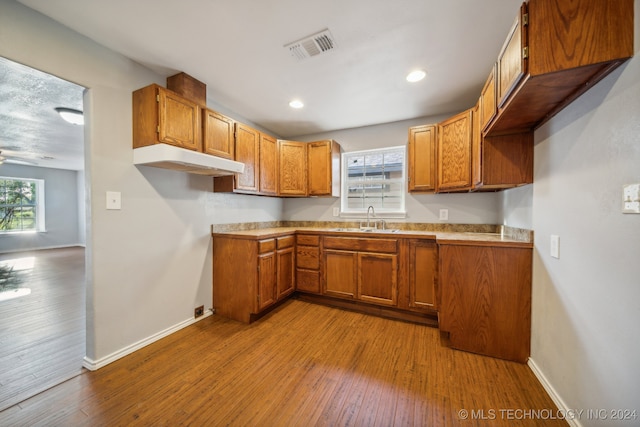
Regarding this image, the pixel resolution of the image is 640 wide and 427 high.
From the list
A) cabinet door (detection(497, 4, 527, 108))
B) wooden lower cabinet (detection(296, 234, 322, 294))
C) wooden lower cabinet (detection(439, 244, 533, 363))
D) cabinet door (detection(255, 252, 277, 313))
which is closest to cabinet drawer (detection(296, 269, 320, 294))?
wooden lower cabinet (detection(296, 234, 322, 294))

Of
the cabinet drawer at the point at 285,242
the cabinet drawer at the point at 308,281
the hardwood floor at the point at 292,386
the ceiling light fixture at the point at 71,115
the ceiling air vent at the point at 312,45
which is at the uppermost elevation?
the ceiling air vent at the point at 312,45

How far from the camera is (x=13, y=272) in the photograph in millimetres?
4312

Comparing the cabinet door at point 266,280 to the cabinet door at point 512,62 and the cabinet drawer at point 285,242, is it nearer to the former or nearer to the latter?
the cabinet drawer at point 285,242

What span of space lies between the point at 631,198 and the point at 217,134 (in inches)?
111

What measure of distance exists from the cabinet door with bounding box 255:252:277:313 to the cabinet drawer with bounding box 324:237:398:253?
0.72 m

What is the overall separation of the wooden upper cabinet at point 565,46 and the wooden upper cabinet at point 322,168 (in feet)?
7.26

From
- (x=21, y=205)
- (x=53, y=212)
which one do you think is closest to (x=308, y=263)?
(x=53, y=212)

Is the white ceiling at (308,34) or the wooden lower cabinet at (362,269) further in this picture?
the wooden lower cabinet at (362,269)

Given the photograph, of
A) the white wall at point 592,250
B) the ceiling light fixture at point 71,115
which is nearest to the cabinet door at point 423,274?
the white wall at point 592,250

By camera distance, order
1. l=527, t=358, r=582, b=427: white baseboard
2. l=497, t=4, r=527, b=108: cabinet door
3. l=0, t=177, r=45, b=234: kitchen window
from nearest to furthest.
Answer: l=497, t=4, r=527, b=108: cabinet door → l=527, t=358, r=582, b=427: white baseboard → l=0, t=177, r=45, b=234: kitchen window

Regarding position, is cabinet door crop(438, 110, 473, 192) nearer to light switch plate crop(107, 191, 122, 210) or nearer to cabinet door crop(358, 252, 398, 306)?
cabinet door crop(358, 252, 398, 306)

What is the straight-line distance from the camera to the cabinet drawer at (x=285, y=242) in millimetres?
2832

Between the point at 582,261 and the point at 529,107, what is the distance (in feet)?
3.03

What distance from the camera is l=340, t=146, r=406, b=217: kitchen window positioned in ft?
10.8
